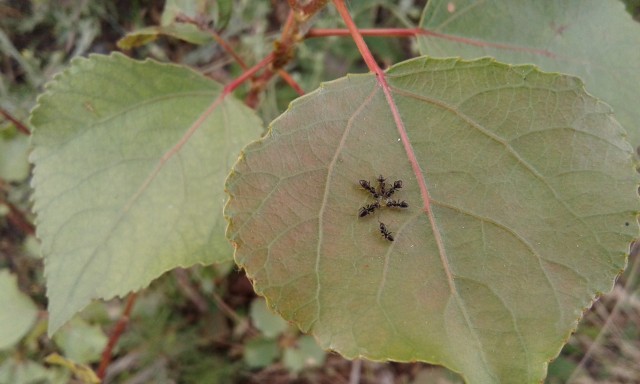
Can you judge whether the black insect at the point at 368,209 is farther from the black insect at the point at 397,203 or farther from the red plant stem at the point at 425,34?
the red plant stem at the point at 425,34

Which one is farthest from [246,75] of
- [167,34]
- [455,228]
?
[455,228]

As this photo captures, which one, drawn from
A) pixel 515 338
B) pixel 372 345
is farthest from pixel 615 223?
pixel 372 345

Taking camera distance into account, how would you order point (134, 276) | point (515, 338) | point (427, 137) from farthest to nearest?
point (134, 276) → point (427, 137) → point (515, 338)

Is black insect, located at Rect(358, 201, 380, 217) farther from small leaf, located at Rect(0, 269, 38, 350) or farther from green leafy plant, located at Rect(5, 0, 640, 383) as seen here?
small leaf, located at Rect(0, 269, 38, 350)

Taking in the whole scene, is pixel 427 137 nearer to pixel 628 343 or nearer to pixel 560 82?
pixel 560 82

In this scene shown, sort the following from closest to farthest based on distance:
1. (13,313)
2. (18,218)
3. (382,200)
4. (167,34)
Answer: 1. (382,200)
2. (167,34)
3. (13,313)
4. (18,218)

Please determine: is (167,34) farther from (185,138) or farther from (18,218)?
(18,218)
